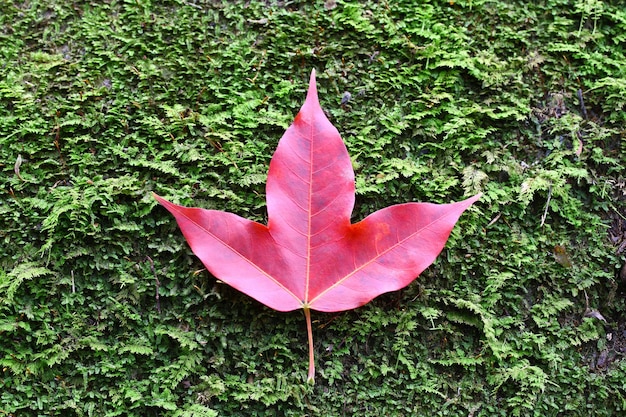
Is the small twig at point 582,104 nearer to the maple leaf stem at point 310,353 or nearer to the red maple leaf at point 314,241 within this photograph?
the red maple leaf at point 314,241

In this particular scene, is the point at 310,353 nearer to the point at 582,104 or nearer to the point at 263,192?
the point at 263,192

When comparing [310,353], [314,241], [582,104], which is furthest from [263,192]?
[582,104]

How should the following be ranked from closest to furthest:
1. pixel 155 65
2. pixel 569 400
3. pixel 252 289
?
pixel 252 289 → pixel 569 400 → pixel 155 65

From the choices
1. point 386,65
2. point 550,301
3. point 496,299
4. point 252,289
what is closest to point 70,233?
point 252,289

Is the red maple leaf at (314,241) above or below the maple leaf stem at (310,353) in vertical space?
above

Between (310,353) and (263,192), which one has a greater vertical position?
(263,192)

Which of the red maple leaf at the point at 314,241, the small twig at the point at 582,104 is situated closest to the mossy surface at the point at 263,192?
the small twig at the point at 582,104

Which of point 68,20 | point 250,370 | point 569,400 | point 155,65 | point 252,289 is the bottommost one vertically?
point 569,400

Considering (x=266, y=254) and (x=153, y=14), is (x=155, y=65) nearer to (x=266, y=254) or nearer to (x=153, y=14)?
(x=153, y=14)

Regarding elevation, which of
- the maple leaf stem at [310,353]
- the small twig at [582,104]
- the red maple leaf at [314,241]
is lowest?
the maple leaf stem at [310,353]
